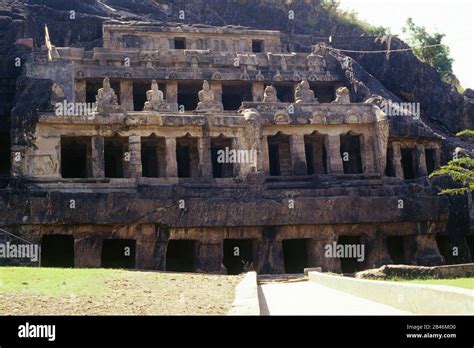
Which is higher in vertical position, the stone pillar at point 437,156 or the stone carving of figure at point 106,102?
the stone carving of figure at point 106,102

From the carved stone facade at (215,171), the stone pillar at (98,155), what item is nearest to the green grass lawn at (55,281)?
the carved stone facade at (215,171)

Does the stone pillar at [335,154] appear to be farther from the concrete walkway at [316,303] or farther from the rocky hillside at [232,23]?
the concrete walkway at [316,303]

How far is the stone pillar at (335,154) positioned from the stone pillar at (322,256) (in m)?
4.56

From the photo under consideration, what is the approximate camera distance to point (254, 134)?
90.1 feet

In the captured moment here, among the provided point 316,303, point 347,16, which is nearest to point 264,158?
point 316,303

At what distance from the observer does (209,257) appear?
79.3 feet

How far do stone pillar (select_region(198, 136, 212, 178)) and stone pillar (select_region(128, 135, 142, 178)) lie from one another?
2690 mm

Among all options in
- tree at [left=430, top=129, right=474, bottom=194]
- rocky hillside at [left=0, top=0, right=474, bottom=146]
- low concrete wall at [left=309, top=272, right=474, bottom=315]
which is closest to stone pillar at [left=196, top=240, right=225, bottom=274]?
tree at [left=430, top=129, right=474, bottom=194]

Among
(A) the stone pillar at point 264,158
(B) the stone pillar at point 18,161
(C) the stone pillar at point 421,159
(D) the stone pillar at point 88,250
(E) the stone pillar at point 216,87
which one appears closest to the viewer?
(D) the stone pillar at point 88,250

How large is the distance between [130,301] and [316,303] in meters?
3.67

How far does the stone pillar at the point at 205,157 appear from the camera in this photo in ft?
88.7

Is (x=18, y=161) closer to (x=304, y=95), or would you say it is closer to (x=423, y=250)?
(x=304, y=95)
